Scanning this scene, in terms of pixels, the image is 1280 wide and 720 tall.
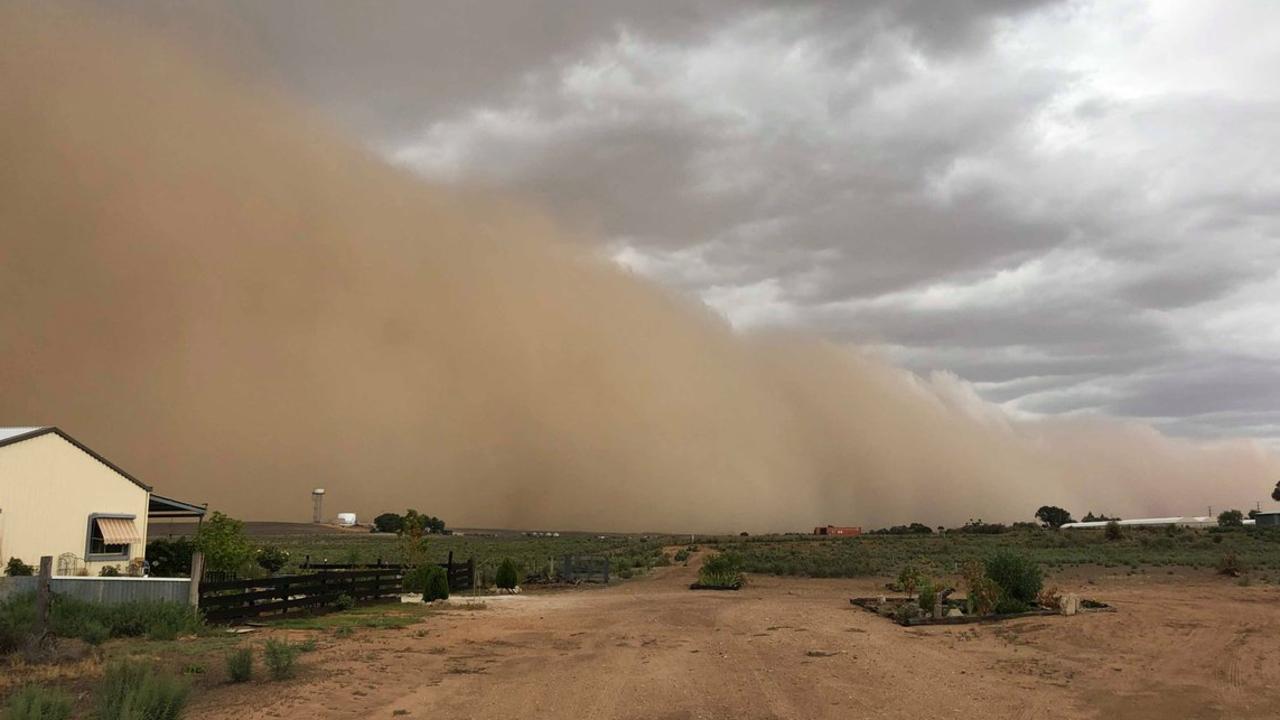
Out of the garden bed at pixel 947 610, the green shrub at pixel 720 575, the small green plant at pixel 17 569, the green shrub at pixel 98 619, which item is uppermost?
the small green plant at pixel 17 569

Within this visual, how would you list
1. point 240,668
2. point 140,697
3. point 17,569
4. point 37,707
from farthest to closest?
1. point 17,569
2. point 240,668
3. point 140,697
4. point 37,707

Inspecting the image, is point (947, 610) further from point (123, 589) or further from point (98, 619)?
point (123, 589)

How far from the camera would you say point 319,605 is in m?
21.0

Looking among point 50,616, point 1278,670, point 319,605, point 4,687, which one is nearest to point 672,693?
point 4,687

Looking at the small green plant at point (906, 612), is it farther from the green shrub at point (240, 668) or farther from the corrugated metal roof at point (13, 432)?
the corrugated metal roof at point (13, 432)

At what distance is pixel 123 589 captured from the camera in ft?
55.2

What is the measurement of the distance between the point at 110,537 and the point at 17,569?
12.3 feet

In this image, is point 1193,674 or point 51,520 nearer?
point 1193,674

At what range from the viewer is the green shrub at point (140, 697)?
775 cm

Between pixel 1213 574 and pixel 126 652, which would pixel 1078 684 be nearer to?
pixel 126 652

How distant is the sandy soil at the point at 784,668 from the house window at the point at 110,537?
10.9 m

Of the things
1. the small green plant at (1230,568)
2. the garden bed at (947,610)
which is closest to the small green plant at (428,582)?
the garden bed at (947,610)

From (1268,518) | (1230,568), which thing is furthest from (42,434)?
(1268,518)

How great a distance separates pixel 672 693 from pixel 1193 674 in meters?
8.18
